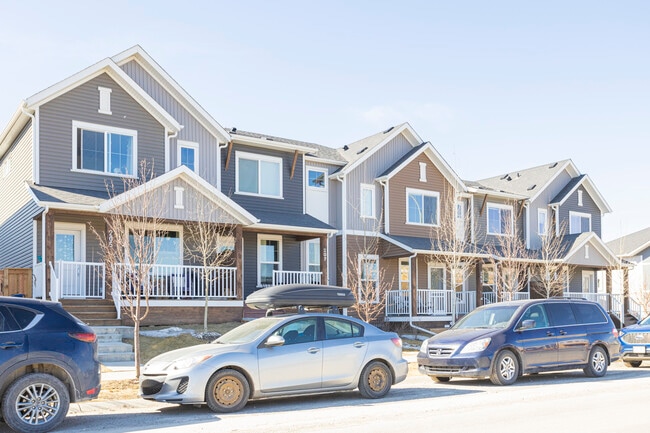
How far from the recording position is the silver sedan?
11.0 m

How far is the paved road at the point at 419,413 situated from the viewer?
31.1 feet

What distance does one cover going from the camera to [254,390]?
11.4 meters

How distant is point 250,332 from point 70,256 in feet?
37.8

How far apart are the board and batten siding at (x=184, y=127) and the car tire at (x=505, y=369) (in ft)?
43.4

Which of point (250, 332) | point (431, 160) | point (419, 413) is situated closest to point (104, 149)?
point (250, 332)

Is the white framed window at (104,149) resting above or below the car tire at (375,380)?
above

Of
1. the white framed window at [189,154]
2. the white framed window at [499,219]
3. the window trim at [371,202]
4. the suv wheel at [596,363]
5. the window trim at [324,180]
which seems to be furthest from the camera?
the white framed window at [499,219]

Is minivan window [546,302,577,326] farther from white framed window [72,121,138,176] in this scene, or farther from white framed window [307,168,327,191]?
white framed window [307,168,327,191]

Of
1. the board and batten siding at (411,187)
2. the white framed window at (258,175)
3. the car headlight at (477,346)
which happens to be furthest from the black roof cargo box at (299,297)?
the board and batten siding at (411,187)

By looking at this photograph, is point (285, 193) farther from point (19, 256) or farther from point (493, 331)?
point (493, 331)

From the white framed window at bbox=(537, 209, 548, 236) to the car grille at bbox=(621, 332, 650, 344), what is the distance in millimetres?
17205

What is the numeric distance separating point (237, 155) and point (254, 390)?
1570 cm

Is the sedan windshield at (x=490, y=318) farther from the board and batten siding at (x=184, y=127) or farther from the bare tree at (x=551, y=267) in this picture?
the bare tree at (x=551, y=267)

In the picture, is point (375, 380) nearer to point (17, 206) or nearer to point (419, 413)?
point (419, 413)
